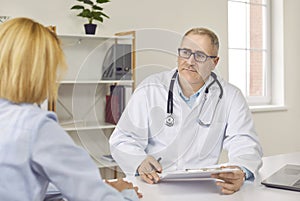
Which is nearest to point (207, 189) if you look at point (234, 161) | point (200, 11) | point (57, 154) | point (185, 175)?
point (185, 175)

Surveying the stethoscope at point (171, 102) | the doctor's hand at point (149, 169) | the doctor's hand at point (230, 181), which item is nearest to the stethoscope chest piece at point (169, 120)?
the stethoscope at point (171, 102)

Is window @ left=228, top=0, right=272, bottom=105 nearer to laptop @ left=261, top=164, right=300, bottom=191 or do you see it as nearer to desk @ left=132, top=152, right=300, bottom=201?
laptop @ left=261, top=164, right=300, bottom=191

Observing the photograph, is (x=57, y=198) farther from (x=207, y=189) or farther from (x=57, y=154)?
(x=207, y=189)

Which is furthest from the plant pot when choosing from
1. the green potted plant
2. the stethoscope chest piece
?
the stethoscope chest piece

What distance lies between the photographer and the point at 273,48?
4484 mm

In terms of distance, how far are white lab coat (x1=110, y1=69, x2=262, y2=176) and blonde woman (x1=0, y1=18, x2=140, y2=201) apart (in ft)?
2.34

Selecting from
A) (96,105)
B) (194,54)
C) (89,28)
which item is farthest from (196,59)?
(89,28)

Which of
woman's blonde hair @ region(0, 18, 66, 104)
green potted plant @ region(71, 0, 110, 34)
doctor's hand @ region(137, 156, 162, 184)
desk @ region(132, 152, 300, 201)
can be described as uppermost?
green potted plant @ region(71, 0, 110, 34)

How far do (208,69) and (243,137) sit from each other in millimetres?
326

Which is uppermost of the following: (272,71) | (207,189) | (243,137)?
(272,71)

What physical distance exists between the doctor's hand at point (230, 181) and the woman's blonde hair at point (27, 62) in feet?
2.50

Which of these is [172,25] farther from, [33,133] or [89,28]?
[33,133]

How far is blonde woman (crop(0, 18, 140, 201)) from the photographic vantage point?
79 centimetres

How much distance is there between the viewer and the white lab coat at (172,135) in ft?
5.24
